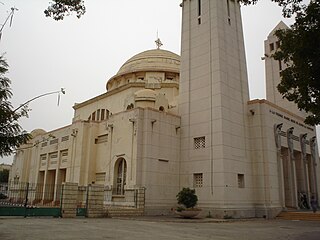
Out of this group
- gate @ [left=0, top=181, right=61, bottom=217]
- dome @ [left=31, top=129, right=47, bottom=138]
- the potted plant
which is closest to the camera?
the potted plant

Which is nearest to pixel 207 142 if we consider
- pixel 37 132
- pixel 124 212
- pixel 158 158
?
pixel 158 158

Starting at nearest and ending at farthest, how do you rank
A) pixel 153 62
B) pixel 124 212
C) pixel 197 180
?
1. pixel 124 212
2. pixel 197 180
3. pixel 153 62

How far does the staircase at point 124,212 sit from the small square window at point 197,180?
4.42 metres

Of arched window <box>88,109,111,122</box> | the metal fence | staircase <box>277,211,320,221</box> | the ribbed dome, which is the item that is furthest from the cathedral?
the ribbed dome

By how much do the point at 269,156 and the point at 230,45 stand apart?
354 inches

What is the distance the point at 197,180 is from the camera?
929 inches

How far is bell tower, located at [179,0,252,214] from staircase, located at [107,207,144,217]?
14.5 ft

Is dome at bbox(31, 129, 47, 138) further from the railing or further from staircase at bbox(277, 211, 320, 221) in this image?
staircase at bbox(277, 211, 320, 221)

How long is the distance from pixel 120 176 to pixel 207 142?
276 inches

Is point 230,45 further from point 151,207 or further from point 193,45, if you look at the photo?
→ point 151,207

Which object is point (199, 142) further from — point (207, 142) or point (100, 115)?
point (100, 115)

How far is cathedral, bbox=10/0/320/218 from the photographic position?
22594mm

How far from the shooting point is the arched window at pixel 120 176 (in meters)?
24.0

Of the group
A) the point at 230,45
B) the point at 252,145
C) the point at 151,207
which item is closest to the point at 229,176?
the point at 252,145
